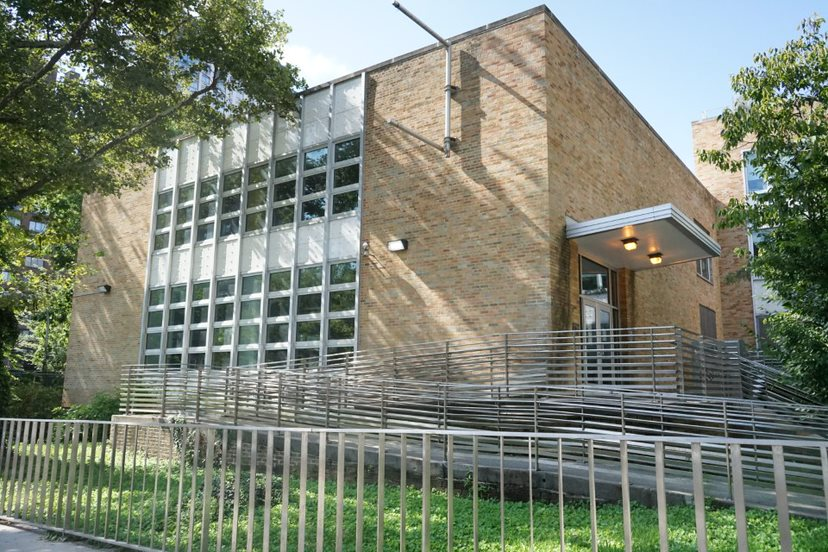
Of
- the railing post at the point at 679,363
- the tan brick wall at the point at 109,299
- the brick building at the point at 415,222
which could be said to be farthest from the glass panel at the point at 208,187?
the railing post at the point at 679,363

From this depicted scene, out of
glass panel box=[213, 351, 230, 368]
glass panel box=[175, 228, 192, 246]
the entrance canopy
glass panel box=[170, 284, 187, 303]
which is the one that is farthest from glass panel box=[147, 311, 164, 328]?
the entrance canopy

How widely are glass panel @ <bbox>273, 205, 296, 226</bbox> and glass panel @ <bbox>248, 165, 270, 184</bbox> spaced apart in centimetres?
108

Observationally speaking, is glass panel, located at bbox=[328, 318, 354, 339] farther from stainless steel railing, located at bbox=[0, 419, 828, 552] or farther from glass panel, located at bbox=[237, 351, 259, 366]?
stainless steel railing, located at bbox=[0, 419, 828, 552]

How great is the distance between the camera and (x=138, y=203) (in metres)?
20.7

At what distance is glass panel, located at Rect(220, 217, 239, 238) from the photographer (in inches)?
694

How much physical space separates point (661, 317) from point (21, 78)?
16.0 metres

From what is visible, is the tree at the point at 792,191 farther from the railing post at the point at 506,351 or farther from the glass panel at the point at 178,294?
the glass panel at the point at 178,294

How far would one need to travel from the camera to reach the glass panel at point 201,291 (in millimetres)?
17911

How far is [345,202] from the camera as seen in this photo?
1558 cm

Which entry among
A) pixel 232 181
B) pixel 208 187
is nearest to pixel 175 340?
pixel 208 187

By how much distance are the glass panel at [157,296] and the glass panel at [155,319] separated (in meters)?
0.29

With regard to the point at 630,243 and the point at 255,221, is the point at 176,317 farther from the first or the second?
the point at 630,243

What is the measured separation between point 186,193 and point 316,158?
5114 mm

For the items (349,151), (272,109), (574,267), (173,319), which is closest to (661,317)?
(574,267)
